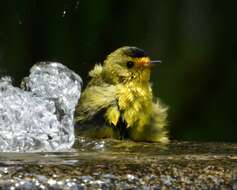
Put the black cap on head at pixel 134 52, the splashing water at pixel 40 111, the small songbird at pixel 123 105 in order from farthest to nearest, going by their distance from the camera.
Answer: the black cap on head at pixel 134 52, the small songbird at pixel 123 105, the splashing water at pixel 40 111

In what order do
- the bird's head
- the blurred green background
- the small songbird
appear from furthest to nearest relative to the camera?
1. the blurred green background
2. the bird's head
3. the small songbird

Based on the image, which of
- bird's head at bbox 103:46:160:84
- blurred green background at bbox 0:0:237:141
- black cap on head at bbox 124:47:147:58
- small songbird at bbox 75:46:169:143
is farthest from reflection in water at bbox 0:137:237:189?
blurred green background at bbox 0:0:237:141

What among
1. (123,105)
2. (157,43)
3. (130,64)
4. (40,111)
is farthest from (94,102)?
(157,43)

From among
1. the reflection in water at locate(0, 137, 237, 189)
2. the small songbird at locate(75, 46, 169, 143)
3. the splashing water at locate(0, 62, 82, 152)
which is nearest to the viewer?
the reflection in water at locate(0, 137, 237, 189)

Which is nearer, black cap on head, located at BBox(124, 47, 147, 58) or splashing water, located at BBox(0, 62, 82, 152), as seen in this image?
splashing water, located at BBox(0, 62, 82, 152)

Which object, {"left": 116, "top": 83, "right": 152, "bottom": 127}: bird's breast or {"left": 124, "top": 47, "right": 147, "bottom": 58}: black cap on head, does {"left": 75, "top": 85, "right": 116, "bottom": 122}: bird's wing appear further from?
{"left": 124, "top": 47, "right": 147, "bottom": 58}: black cap on head

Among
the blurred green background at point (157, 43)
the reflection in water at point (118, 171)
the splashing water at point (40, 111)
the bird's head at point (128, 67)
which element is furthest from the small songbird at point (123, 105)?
the blurred green background at point (157, 43)

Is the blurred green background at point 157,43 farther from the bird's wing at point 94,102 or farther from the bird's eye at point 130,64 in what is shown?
the bird's wing at point 94,102
